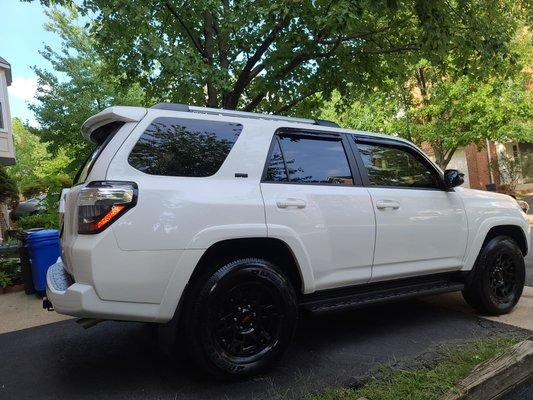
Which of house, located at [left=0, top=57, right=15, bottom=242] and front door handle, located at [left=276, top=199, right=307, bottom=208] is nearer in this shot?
front door handle, located at [left=276, top=199, right=307, bottom=208]

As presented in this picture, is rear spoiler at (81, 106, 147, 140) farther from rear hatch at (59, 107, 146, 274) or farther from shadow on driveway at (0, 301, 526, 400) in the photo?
shadow on driveway at (0, 301, 526, 400)

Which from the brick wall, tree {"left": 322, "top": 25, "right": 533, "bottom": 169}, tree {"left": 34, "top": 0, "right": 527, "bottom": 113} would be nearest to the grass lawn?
tree {"left": 34, "top": 0, "right": 527, "bottom": 113}

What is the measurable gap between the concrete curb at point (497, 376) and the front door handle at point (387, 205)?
4.60ft

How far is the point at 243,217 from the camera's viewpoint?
131 inches

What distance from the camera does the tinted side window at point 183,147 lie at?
3.20m

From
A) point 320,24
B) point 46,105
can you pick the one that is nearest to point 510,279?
point 320,24

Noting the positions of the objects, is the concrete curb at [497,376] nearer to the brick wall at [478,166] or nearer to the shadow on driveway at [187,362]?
the shadow on driveway at [187,362]

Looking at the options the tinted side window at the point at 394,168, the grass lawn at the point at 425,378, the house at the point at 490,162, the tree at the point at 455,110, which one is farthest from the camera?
the house at the point at 490,162

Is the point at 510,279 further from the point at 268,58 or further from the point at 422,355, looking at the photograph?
the point at 268,58

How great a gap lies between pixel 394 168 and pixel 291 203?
1429 mm

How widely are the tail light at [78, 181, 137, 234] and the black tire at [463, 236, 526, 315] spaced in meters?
3.50

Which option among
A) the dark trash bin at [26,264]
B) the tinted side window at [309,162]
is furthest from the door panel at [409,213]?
the dark trash bin at [26,264]

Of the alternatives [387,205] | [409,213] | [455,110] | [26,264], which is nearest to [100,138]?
[387,205]

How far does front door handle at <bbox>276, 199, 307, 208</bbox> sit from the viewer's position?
11.6ft
